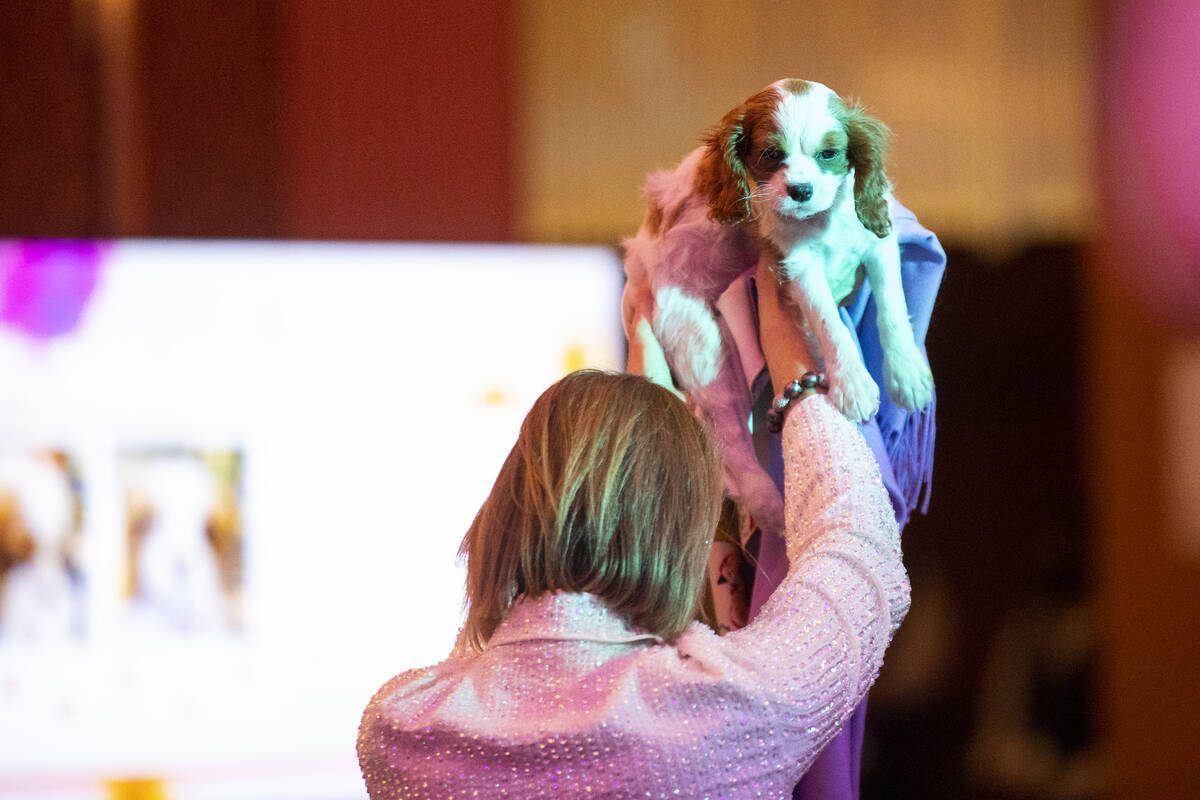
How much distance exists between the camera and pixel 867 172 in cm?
67

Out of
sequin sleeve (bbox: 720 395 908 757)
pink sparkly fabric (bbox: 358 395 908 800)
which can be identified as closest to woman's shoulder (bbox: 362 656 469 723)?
pink sparkly fabric (bbox: 358 395 908 800)

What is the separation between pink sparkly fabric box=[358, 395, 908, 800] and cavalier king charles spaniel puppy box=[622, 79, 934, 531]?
0.10 metres

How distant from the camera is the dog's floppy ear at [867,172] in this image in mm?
669

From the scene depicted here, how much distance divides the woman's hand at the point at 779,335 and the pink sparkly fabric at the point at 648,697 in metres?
0.10

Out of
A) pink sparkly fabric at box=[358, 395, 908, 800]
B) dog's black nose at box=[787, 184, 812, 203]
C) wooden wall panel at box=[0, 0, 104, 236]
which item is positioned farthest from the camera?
wooden wall panel at box=[0, 0, 104, 236]

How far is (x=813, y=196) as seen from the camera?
2.18ft

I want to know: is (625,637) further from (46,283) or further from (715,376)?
(46,283)

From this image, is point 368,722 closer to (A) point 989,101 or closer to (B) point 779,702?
(B) point 779,702

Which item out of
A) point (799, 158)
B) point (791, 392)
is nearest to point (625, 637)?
point (791, 392)

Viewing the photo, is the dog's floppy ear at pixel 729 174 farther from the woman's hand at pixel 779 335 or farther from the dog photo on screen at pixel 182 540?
the dog photo on screen at pixel 182 540

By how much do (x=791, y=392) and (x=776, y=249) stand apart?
0.09 m

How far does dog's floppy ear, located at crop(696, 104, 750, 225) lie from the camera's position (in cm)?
68

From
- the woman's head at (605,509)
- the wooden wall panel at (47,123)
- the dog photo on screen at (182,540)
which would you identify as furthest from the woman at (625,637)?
the wooden wall panel at (47,123)

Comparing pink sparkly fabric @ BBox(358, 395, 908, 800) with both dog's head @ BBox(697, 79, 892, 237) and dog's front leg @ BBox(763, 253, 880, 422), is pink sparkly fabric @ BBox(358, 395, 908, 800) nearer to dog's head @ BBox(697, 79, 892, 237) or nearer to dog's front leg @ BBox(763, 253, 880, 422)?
dog's front leg @ BBox(763, 253, 880, 422)
